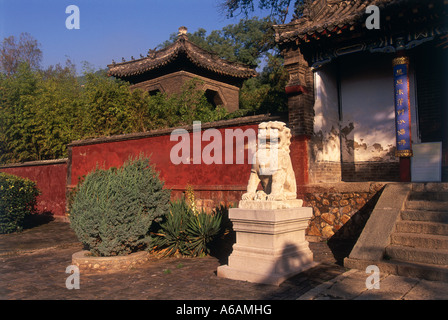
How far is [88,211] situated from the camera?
19.3 ft

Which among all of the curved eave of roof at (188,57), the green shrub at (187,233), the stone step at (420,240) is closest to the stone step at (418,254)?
the stone step at (420,240)

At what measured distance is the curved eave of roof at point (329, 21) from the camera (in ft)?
24.7

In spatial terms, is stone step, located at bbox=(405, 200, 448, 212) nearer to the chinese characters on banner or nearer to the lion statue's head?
the chinese characters on banner

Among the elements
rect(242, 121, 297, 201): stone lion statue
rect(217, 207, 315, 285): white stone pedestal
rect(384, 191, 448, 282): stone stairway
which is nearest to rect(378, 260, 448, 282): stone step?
rect(384, 191, 448, 282): stone stairway

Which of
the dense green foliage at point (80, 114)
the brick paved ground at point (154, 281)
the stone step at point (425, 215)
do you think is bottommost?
the brick paved ground at point (154, 281)

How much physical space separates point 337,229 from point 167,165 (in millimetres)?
5494

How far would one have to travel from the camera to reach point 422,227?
560cm

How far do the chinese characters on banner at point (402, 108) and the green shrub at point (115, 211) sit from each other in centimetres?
504

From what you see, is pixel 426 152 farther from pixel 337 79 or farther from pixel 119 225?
pixel 119 225

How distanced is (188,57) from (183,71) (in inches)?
39.0

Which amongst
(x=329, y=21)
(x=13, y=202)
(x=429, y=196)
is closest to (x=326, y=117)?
(x=329, y=21)

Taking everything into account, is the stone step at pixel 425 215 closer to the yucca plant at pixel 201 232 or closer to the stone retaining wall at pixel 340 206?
the stone retaining wall at pixel 340 206

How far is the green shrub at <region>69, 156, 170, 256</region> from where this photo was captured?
587cm

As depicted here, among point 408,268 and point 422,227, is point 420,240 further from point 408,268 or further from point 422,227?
point 408,268
